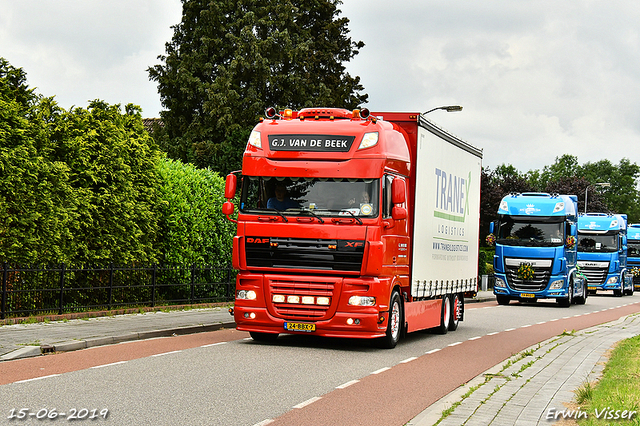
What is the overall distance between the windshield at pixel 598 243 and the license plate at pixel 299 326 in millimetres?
34825

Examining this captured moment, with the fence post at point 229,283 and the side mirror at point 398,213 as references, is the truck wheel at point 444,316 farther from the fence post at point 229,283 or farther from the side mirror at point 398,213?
the fence post at point 229,283

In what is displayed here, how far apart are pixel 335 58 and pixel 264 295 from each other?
36.4 m

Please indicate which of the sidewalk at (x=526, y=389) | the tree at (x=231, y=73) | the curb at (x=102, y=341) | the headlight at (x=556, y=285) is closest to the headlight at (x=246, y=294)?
the curb at (x=102, y=341)

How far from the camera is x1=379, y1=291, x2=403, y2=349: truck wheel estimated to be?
13.9m

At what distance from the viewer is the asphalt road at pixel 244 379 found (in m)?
8.01

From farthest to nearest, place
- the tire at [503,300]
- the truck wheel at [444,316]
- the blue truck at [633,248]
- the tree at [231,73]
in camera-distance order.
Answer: the blue truck at [633,248] < the tree at [231,73] < the tire at [503,300] < the truck wheel at [444,316]

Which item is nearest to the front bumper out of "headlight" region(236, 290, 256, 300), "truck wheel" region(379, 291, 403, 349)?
"headlight" region(236, 290, 256, 300)

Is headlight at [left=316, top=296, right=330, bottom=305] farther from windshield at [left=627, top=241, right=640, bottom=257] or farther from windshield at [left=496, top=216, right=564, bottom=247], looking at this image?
windshield at [left=627, top=241, right=640, bottom=257]

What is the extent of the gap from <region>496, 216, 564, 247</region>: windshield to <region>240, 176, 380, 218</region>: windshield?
18.8 metres

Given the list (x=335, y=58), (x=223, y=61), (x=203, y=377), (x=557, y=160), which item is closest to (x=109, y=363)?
(x=203, y=377)

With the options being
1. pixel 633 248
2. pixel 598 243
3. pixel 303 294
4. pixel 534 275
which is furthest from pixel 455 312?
pixel 633 248

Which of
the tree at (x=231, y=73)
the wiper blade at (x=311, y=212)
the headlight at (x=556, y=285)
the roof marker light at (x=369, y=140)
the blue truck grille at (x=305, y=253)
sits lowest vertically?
the headlight at (x=556, y=285)

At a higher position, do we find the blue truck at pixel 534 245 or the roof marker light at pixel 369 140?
Answer: the roof marker light at pixel 369 140

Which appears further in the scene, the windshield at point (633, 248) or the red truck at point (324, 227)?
the windshield at point (633, 248)
